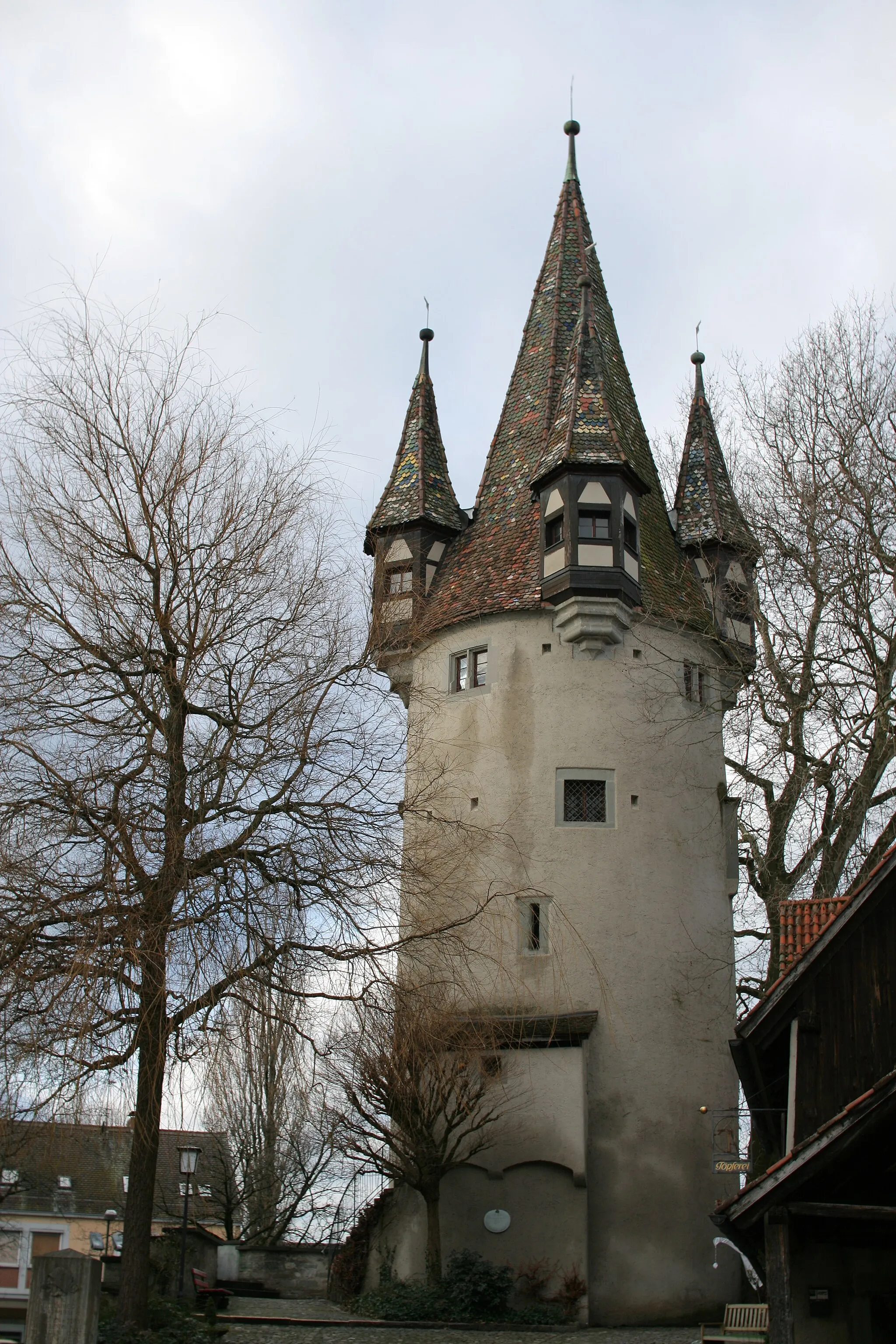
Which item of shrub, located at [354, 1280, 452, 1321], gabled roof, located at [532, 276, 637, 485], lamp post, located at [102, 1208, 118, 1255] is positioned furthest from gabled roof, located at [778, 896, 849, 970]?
lamp post, located at [102, 1208, 118, 1255]

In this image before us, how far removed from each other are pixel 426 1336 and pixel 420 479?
1497cm

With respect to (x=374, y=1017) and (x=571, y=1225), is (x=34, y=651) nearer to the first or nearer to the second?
(x=374, y=1017)

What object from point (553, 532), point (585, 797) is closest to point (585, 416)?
point (553, 532)

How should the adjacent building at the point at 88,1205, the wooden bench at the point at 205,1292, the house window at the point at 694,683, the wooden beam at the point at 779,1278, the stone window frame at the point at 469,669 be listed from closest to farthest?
the wooden beam at the point at 779,1278, the wooden bench at the point at 205,1292, the stone window frame at the point at 469,669, the house window at the point at 694,683, the adjacent building at the point at 88,1205

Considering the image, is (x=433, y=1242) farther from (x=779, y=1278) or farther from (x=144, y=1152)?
(x=779, y=1278)

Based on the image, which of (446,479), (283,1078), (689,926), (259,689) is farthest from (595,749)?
(283,1078)

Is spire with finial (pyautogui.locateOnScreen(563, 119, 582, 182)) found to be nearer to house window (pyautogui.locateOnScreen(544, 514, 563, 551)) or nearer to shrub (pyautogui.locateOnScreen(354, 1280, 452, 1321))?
house window (pyautogui.locateOnScreen(544, 514, 563, 551))

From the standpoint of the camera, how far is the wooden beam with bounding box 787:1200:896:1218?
34.3 feet

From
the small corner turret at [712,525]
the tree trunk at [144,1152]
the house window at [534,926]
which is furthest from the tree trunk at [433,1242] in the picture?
the small corner turret at [712,525]

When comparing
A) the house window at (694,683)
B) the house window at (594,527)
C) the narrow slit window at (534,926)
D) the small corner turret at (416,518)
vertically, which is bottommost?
the narrow slit window at (534,926)

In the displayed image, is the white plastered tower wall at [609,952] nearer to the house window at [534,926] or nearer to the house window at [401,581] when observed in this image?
the house window at [534,926]

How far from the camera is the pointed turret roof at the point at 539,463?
76.7ft

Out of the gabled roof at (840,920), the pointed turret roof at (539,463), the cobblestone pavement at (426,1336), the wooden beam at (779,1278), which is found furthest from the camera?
the pointed turret roof at (539,463)

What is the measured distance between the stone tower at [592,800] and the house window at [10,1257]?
2526cm
